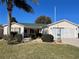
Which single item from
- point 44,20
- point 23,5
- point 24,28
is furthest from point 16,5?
point 44,20

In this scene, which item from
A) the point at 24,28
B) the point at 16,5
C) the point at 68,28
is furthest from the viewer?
the point at 24,28

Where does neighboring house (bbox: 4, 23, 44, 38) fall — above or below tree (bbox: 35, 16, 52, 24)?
below

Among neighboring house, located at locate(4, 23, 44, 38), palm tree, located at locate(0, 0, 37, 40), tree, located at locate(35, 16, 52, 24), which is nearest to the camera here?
palm tree, located at locate(0, 0, 37, 40)

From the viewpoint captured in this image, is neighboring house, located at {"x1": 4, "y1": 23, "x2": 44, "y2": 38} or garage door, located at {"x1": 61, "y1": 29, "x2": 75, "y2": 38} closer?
garage door, located at {"x1": 61, "y1": 29, "x2": 75, "y2": 38}

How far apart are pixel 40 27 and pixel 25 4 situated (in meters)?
24.6

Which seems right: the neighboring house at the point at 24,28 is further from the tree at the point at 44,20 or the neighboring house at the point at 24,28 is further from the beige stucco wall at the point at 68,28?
the tree at the point at 44,20

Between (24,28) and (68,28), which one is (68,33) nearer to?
Result: (68,28)

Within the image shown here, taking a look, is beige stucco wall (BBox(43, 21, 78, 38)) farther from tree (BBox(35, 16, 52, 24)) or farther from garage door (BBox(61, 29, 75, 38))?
tree (BBox(35, 16, 52, 24))

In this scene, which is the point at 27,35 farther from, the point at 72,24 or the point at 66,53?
the point at 66,53

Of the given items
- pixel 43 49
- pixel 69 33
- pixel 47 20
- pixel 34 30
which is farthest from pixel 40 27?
pixel 47 20

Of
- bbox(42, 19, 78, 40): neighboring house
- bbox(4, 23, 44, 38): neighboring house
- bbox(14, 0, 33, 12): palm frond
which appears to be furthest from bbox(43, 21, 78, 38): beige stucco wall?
bbox(14, 0, 33, 12): palm frond

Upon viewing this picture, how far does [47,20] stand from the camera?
312 feet

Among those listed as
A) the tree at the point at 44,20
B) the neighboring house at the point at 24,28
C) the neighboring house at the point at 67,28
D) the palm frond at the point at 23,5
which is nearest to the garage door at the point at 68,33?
the neighboring house at the point at 67,28

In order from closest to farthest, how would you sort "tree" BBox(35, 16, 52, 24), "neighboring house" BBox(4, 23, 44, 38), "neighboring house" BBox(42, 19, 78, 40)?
"neighboring house" BBox(42, 19, 78, 40)
"neighboring house" BBox(4, 23, 44, 38)
"tree" BBox(35, 16, 52, 24)
